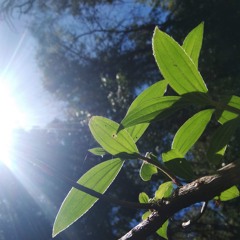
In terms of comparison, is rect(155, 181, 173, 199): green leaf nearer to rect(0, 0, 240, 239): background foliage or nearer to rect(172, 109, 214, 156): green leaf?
rect(172, 109, 214, 156): green leaf

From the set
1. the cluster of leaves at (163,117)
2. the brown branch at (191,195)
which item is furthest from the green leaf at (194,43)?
the brown branch at (191,195)

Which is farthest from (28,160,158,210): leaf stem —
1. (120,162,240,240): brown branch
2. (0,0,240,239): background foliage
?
(0,0,240,239): background foliage

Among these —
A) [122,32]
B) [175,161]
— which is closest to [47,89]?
[122,32]

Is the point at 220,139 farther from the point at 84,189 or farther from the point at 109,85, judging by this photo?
the point at 109,85

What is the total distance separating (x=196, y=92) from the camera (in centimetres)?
23

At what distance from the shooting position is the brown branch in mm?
192

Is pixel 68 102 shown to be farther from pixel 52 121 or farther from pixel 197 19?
pixel 197 19

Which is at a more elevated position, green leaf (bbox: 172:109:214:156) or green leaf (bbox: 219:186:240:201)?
green leaf (bbox: 172:109:214:156)

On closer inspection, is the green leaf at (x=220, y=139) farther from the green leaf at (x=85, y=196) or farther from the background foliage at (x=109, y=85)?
the background foliage at (x=109, y=85)

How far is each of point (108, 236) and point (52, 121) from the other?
166 centimetres

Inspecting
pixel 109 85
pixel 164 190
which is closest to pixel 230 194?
pixel 164 190

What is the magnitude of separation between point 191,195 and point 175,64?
0.09 meters

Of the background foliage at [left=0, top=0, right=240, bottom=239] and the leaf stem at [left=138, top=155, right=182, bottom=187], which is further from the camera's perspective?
the background foliage at [left=0, top=0, right=240, bottom=239]

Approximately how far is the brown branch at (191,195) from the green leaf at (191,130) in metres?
0.07
